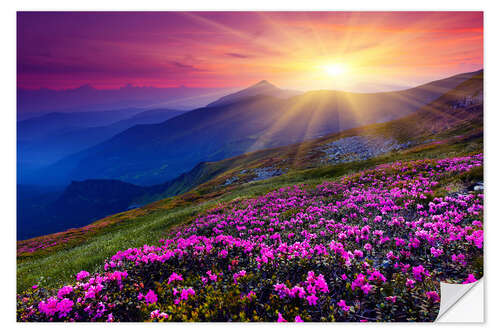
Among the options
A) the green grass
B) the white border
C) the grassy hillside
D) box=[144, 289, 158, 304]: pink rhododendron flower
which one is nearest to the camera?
box=[144, 289, 158, 304]: pink rhododendron flower

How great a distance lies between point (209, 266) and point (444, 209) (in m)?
6.75

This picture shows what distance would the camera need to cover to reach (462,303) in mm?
6176

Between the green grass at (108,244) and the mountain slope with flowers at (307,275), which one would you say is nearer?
the mountain slope with flowers at (307,275)

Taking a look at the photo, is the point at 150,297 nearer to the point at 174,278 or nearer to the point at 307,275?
the point at 174,278

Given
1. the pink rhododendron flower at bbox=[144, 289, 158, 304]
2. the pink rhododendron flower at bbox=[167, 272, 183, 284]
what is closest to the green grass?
the pink rhododendron flower at bbox=[144, 289, 158, 304]

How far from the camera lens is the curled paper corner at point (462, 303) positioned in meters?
5.01

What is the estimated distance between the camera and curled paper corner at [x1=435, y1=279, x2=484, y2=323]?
501 centimetres

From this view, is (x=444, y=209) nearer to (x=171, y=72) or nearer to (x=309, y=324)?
(x=309, y=324)

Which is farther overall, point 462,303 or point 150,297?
point 462,303

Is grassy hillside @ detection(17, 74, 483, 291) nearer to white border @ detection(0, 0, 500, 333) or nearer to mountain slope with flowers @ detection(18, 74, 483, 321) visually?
white border @ detection(0, 0, 500, 333)
